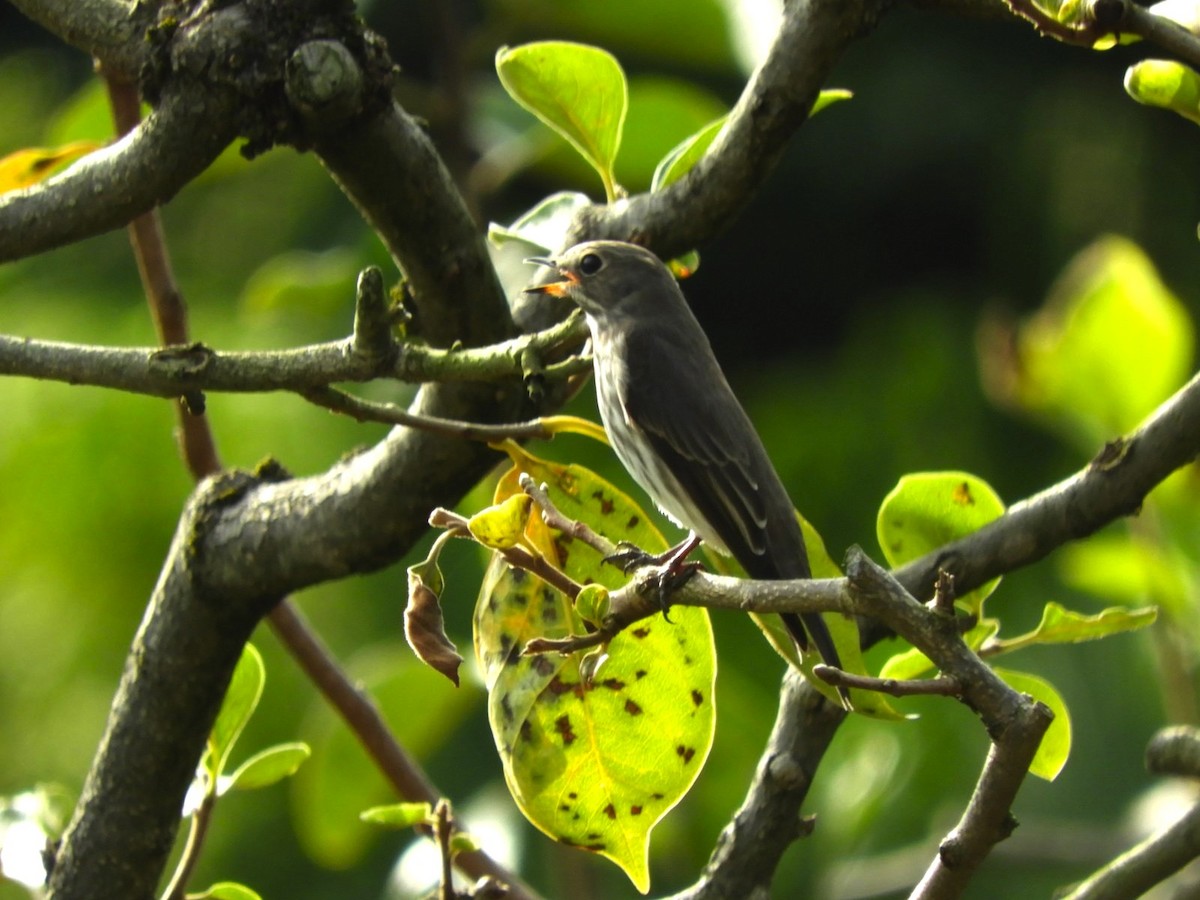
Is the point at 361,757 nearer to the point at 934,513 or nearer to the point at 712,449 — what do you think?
the point at 712,449

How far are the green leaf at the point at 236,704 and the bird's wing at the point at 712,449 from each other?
36.6 inches

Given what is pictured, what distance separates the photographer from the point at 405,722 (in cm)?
289

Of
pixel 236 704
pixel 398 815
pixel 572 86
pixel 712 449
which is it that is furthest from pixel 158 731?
pixel 712 449

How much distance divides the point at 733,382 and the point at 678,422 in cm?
258

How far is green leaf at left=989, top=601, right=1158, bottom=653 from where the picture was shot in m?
1.71

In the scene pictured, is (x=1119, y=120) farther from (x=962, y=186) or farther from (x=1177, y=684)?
(x=1177, y=684)

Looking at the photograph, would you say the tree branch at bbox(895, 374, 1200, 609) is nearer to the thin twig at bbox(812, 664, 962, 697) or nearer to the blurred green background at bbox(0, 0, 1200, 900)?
the thin twig at bbox(812, 664, 962, 697)

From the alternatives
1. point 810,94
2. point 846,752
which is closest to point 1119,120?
point 846,752

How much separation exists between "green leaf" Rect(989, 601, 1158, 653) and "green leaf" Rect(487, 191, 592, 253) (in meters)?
0.83

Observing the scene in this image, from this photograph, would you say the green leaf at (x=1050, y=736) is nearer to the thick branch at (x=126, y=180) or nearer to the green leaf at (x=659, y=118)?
the thick branch at (x=126, y=180)

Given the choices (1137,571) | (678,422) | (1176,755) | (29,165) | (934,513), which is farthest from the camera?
(678,422)

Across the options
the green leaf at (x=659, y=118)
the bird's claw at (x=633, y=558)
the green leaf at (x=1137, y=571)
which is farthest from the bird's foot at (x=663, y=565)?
the green leaf at (x=659, y=118)

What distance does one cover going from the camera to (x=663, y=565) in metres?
1.70

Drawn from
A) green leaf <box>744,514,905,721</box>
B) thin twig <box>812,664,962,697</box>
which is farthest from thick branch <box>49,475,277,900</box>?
thin twig <box>812,664,962,697</box>
